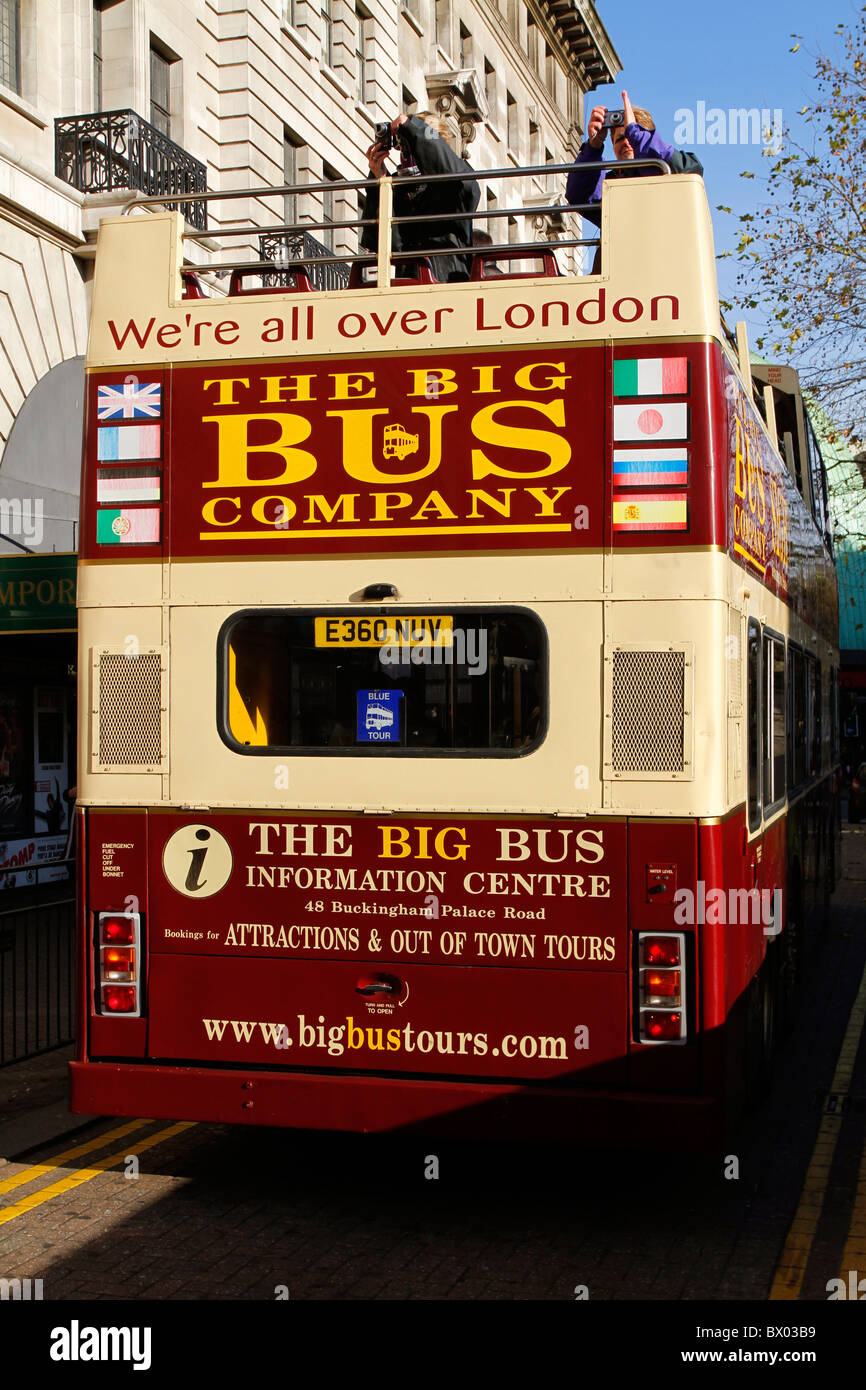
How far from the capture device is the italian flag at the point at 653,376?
5715 millimetres

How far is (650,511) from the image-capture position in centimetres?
570

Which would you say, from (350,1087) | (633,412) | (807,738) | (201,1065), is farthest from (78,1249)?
(807,738)

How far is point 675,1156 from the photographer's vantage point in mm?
5633

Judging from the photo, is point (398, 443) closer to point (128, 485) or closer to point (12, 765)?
point (128, 485)

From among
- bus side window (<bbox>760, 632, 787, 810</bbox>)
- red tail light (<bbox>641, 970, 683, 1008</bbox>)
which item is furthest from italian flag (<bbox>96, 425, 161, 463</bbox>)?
bus side window (<bbox>760, 632, 787, 810</bbox>)

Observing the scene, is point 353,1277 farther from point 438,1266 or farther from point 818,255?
point 818,255

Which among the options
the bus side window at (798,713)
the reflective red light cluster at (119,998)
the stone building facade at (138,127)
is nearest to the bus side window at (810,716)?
the bus side window at (798,713)

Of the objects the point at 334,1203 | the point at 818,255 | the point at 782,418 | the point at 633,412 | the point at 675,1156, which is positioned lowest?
the point at 334,1203

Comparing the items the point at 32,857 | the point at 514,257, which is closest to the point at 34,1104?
the point at 514,257

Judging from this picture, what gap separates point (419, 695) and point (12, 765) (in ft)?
38.5

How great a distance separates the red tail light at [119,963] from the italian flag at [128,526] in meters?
1.61

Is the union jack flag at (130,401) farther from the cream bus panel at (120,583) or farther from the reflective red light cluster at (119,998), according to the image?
the reflective red light cluster at (119,998)

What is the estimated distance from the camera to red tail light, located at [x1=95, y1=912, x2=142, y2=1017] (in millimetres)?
6168
